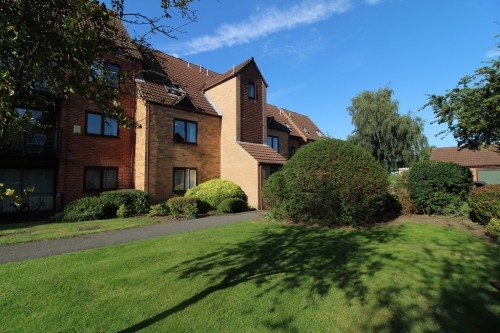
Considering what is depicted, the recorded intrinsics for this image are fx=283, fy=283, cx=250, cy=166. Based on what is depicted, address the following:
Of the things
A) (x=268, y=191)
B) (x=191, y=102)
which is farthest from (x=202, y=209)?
(x=191, y=102)

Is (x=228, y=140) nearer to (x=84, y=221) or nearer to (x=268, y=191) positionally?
(x=268, y=191)

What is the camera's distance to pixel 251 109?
68.5 ft

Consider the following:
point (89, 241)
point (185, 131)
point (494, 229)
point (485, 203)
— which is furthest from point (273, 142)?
point (89, 241)

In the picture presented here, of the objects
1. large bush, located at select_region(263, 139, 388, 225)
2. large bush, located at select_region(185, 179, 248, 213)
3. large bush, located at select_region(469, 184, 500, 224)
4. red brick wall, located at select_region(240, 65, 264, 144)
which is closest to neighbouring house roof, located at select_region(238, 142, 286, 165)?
red brick wall, located at select_region(240, 65, 264, 144)

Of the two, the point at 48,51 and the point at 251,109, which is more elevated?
the point at 251,109

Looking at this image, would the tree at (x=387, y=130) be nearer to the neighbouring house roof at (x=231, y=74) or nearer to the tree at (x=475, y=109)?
the neighbouring house roof at (x=231, y=74)

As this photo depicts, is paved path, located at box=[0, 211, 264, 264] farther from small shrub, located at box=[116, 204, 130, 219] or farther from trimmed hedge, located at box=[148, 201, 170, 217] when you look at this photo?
small shrub, located at box=[116, 204, 130, 219]

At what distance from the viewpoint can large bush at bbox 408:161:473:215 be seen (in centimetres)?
1160

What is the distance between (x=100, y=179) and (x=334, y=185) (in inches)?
491

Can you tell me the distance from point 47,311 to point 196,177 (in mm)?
14675

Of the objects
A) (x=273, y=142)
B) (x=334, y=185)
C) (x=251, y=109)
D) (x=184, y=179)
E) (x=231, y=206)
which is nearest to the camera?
(x=334, y=185)

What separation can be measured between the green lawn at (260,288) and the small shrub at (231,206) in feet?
24.2

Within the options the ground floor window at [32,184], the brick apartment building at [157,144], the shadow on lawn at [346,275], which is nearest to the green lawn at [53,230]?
the ground floor window at [32,184]

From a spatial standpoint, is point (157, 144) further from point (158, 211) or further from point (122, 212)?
point (122, 212)
